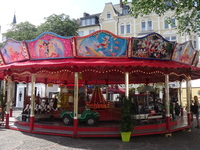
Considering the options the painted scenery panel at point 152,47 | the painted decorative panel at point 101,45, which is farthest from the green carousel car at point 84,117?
the painted scenery panel at point 152,47

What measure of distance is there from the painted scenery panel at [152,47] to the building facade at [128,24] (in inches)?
890

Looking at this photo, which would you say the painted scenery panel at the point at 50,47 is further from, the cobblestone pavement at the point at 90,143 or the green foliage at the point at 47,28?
the green foliage at the point at 47,28

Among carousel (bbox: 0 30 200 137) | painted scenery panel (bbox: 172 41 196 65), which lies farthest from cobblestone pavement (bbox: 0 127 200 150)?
painted scenery panel (bbox: 172 41 196 65)

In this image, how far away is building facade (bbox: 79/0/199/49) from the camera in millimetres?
31578

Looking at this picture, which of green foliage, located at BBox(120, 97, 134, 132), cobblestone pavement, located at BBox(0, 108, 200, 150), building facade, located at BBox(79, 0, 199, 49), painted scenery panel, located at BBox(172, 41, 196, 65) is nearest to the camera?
cobblestone pavement, located at BBox(0, 108, 200, 150)

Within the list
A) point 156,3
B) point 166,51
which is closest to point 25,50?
point 166,51

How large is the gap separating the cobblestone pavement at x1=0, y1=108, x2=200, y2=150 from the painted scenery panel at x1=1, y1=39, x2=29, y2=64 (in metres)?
3.96

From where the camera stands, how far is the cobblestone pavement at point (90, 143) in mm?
7148

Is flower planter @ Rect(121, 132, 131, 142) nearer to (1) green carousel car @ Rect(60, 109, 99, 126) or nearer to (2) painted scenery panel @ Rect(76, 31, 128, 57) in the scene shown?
(1) green carousel car @ Rect(60, 109, 99, 126)

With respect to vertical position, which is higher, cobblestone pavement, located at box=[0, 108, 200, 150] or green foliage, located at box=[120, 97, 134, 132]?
green foliage, located at box=[120, 97, 134, 132]

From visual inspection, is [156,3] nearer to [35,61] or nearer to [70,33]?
[35,61]

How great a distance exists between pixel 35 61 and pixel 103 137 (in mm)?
5001

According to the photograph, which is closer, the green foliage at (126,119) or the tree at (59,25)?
the green foliage at (126,119)

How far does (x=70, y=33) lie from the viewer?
27859mm
